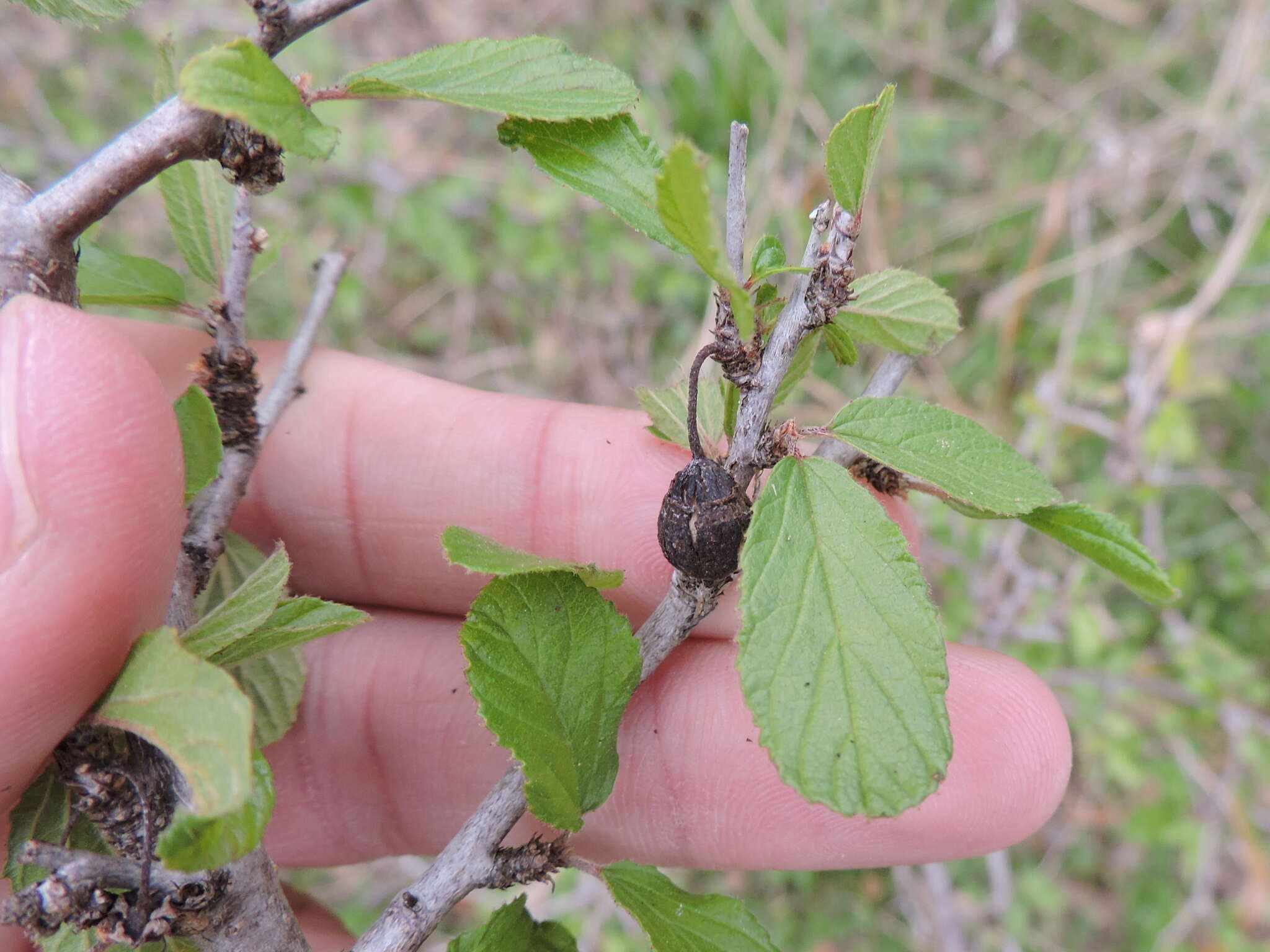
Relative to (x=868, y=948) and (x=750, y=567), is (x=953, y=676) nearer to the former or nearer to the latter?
(x=750, y=567)

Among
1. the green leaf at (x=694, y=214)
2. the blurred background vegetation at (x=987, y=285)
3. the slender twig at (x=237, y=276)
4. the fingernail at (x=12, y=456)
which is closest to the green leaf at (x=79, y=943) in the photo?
the fingernail at (x=12, y=456)

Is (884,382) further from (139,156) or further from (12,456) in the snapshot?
(12,456)

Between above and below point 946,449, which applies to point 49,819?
below

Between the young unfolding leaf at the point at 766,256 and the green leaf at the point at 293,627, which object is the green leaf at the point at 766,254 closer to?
the young unfolding leaf at the point at 766,256

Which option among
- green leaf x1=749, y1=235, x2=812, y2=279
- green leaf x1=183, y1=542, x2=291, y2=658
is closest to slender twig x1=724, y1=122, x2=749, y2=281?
green leaf x1=749, y1=235, x2=812, y2=279

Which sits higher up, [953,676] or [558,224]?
[558,224]

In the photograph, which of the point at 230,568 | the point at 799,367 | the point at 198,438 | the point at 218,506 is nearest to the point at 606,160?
the point at 799,367

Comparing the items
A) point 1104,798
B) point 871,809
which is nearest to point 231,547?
point 871,809
